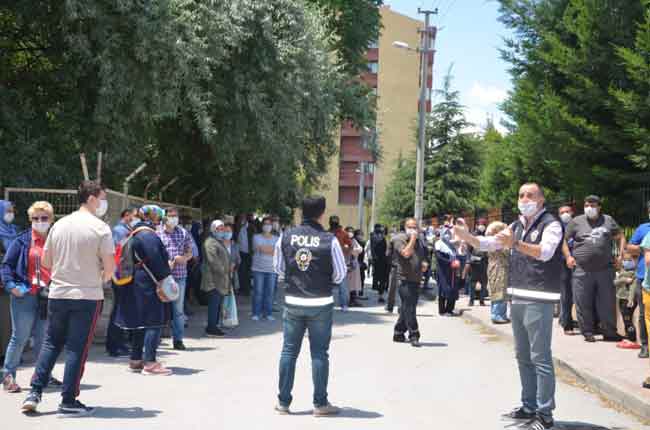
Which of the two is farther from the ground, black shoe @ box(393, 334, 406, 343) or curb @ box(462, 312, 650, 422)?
curb @ box(462, 312, 650, 422)

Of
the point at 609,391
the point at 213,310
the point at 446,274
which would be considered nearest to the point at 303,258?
the point at 609,391

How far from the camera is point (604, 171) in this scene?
17266 millimetres

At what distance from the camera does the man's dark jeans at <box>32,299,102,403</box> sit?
689cm

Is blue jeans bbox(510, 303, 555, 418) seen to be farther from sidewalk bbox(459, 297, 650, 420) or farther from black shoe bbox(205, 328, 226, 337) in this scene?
black shoe bbox(205, 328, 226, 337)

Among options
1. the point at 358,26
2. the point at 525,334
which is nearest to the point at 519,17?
the point at 358,26

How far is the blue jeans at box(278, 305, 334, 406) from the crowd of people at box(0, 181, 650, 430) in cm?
1

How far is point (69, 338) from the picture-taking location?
6.94m

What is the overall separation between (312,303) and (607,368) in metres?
4.24

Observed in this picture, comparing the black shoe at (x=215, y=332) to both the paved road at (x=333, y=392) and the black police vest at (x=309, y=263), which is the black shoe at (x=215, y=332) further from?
the black police vest at (x=309, y=263)

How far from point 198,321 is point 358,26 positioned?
48.2 ft

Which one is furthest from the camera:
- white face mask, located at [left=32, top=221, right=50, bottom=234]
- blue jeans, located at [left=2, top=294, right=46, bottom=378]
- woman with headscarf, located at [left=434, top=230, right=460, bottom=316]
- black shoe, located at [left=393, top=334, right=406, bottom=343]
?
woman with headscarf, located at [left=434, top=230, right=460, bottom=316]

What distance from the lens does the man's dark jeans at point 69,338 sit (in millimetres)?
6895

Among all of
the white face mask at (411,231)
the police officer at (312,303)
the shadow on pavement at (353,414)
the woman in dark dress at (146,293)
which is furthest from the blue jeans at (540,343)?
the white face mask at (411,231)

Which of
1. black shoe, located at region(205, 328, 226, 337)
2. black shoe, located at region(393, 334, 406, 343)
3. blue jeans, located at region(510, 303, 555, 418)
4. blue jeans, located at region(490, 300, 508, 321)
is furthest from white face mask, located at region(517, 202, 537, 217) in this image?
blue jeans, located at region(490, 300, 508, 321)
